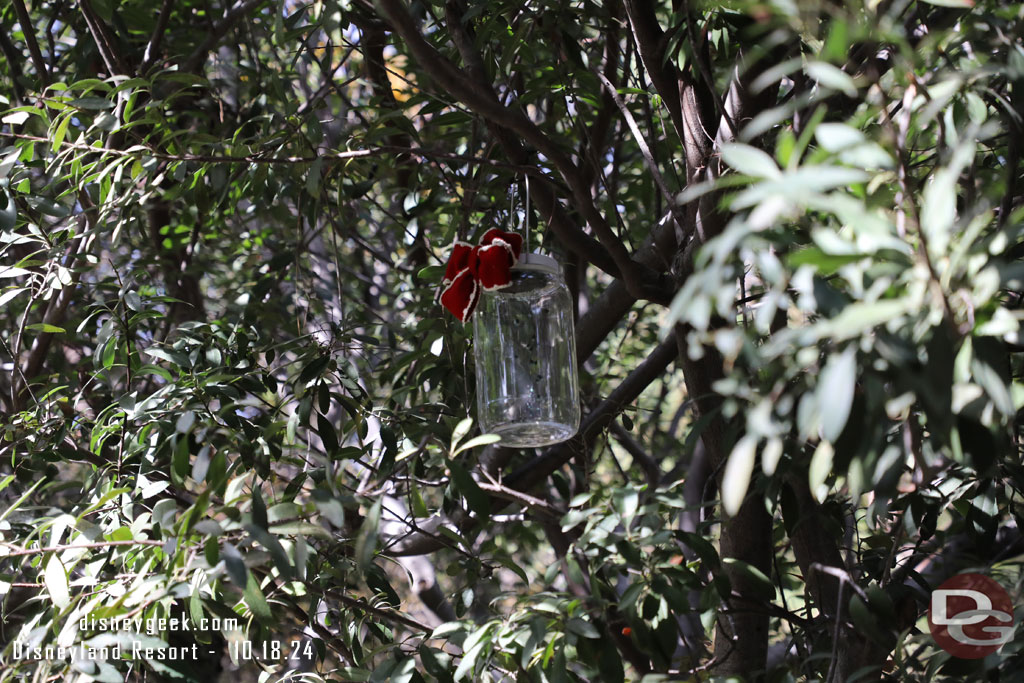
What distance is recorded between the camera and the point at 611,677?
1460mm

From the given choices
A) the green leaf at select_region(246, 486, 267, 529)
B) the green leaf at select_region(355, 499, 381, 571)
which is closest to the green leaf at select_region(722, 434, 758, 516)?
the green leaf at select_region(355, 499, 381, 571)

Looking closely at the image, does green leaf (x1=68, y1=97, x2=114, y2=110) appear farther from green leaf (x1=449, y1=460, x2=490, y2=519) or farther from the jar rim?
green leaf (x1=449, y1=460, x2=490, y2=519)

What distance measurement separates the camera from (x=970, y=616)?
1578 mm

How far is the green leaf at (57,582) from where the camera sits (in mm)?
1491

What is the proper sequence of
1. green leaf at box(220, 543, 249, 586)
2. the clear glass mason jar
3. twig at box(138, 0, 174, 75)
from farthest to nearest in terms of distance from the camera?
twig at box(138, 0, 174, 75) → the clear glass mason jar → green leaf at box(220, 543, 249, 586)

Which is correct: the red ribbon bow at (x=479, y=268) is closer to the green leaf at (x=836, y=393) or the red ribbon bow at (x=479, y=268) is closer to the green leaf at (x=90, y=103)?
the green leaf at (x=90, y=103)

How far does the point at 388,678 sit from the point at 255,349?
107 centimetres

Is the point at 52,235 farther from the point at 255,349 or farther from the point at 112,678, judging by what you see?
the point at 112,678

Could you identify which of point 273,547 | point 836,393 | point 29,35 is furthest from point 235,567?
point 29,35

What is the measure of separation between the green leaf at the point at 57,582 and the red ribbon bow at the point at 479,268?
0.78 meters

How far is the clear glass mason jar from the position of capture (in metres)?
2.07

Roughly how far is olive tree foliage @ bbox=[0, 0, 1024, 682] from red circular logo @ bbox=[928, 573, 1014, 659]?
0.05m

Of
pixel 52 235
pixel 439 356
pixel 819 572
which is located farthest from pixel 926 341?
pixel 52 235

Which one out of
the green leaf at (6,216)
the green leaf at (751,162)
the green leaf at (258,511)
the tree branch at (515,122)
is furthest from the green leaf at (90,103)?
the green leaf at (751,162)
